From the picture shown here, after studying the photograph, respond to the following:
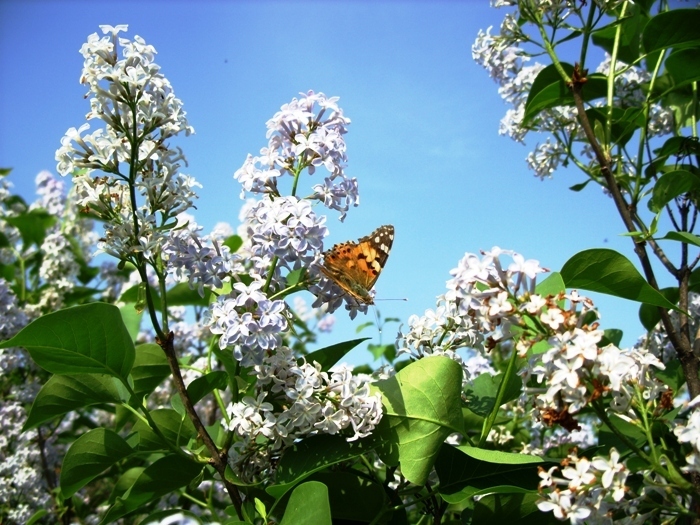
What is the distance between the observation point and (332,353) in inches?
71.1

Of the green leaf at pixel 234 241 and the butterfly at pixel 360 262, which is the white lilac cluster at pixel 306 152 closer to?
the butterfly at pixel 360 262

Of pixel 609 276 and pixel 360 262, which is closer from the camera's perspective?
pixel 609 276

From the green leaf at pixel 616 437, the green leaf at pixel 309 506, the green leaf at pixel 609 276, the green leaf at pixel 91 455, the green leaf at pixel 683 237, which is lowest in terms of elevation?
the green leaf at pixel 309 506

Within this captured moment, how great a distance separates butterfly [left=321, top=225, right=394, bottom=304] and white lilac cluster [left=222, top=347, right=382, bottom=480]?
9.8 inches

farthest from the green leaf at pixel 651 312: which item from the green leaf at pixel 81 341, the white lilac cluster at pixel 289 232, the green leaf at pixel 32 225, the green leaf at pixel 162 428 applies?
the green leaf at pixel 32 225

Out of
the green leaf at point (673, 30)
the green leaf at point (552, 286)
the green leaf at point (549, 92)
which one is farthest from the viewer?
the green leaf at point (549, 92)

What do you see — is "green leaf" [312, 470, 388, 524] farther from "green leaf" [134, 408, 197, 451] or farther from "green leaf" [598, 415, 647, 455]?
"green leaf" [598, 415, 647, 455]

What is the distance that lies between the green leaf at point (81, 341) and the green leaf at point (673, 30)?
2.00m

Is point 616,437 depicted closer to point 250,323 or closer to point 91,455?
point 250,323

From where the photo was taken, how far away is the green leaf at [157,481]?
5.38 ft

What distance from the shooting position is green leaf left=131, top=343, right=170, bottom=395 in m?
2.07

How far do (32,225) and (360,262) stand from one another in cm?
370

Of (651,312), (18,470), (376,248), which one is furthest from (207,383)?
(18,470)

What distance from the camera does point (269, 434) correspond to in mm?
1502
